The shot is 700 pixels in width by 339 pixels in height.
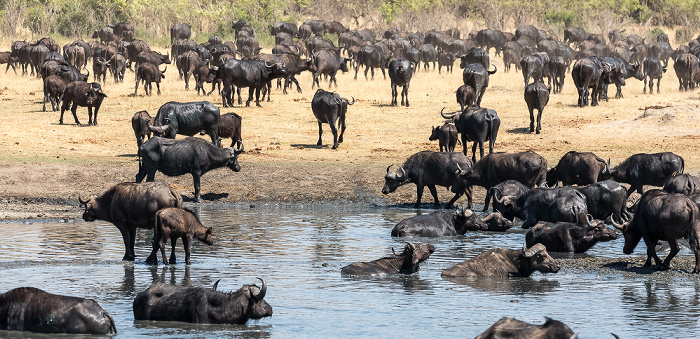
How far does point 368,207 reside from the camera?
19594mm

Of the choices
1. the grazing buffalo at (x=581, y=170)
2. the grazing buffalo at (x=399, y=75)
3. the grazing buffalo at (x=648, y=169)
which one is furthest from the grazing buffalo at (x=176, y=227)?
the grazing buffalo at (x=399, y=75)

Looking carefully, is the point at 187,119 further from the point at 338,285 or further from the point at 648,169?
the point at 338,285

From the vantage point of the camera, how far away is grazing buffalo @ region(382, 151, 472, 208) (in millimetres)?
19031

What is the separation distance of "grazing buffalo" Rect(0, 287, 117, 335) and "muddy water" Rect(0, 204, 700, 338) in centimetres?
17

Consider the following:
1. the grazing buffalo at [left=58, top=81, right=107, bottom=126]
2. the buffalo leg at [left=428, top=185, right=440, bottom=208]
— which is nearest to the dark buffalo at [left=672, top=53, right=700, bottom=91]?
the buffalo leg at [left=428, top=185, right=440, bottom=208]

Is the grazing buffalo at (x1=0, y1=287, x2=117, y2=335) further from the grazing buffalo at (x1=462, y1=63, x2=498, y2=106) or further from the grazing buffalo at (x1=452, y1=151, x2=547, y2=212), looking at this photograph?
the grazing buffalo at (x1=462, y1=63, x2=498, y2=106)

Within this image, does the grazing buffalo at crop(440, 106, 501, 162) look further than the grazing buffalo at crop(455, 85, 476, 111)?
No

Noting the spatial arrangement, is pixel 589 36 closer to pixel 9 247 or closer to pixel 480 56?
pixel 480 56

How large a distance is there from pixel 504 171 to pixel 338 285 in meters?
7.53

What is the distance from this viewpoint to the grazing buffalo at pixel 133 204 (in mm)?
12516

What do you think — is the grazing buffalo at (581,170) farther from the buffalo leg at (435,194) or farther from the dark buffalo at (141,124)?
the dark buffalo at (141,124)

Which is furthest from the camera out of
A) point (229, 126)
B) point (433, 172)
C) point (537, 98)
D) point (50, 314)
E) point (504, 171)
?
point (537, 98)

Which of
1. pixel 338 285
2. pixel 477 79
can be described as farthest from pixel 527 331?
pixel 477 79

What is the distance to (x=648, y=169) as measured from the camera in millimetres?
18594
